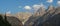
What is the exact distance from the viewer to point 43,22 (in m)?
33.1

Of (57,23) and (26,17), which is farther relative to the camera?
(26,17)

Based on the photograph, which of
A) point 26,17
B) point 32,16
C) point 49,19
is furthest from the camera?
point 26,17

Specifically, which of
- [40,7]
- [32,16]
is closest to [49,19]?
[32,16]

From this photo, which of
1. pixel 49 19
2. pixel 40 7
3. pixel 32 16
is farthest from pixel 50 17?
pixel 40 7

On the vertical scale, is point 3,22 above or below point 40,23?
above

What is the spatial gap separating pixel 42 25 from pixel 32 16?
10996 millimetres

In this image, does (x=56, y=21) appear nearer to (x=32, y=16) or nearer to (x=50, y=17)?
(x=50, y=17)

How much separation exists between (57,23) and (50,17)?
2406mm

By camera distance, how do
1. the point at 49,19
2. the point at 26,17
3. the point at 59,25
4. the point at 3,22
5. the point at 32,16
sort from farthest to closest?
the point at 26,17
the point at 32,16
the point at 49,19
the point at 59,25
the point at 3,22

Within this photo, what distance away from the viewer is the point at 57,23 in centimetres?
3234

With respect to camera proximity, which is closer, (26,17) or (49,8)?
(49,8)

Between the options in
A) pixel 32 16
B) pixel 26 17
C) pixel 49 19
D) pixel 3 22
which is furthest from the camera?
pixel 26 17

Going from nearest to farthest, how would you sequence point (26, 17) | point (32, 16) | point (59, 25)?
1. point (59, 25)
2. point (32, 16)
3. point (26, 17)

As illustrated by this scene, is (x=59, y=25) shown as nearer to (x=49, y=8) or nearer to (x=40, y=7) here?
(x=49, y=8)
